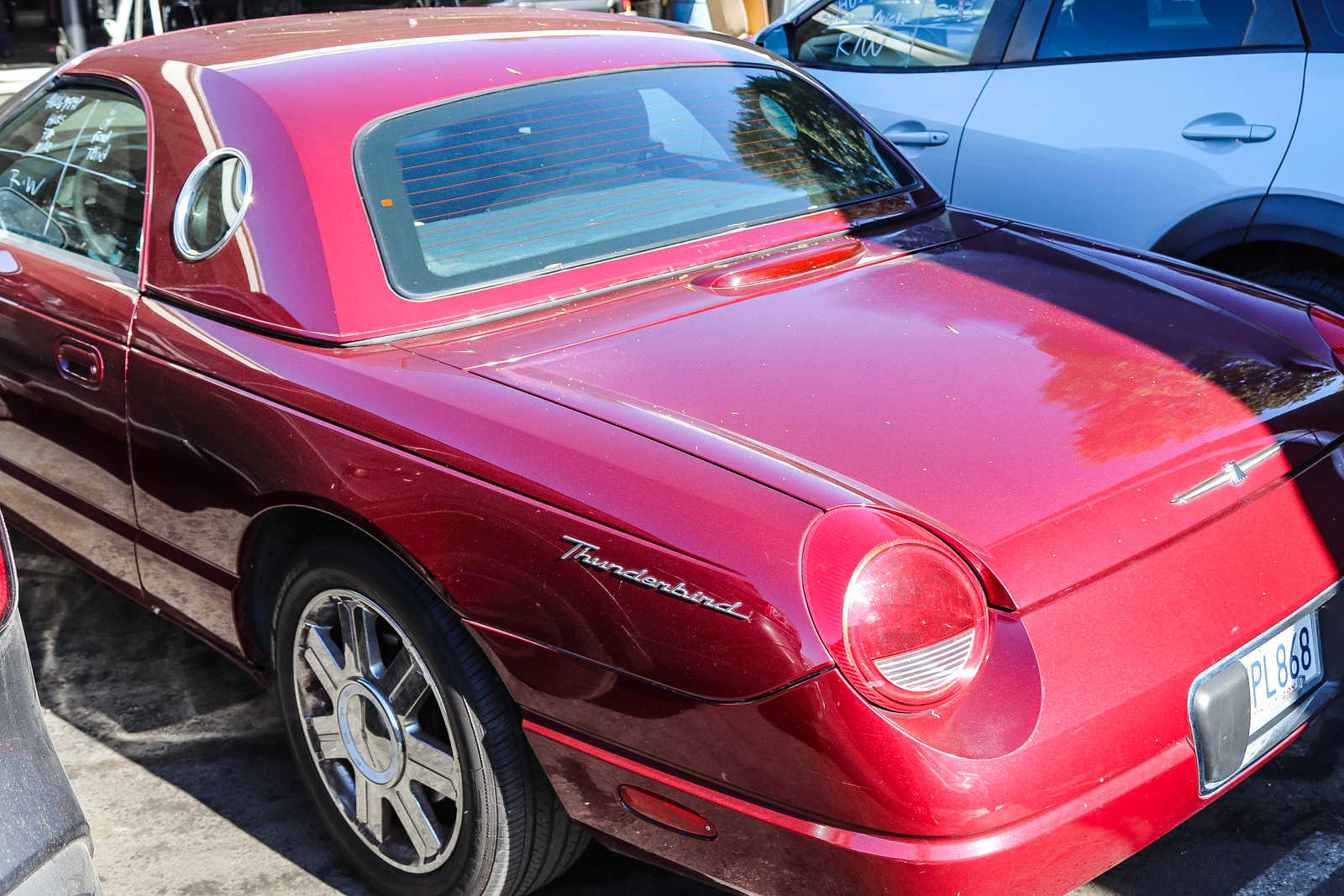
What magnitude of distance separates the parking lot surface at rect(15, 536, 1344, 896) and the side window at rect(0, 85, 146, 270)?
1.09m

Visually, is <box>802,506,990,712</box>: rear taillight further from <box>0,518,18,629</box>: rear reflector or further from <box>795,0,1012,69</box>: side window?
<box>795,0,1012,69</box>: side window

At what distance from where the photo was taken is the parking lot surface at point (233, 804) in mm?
2498

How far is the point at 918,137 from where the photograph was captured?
172 inches

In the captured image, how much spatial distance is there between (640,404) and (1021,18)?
280cm

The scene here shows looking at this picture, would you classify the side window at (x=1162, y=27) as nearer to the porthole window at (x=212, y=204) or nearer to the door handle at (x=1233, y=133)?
the door handle at (x=1233, y=133)

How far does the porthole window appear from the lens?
250 cm

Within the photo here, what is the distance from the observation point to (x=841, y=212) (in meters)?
2.96

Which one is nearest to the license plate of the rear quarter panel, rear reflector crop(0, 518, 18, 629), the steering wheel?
the rear quarter panel

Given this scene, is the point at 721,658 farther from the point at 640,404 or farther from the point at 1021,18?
the point at 1021,18

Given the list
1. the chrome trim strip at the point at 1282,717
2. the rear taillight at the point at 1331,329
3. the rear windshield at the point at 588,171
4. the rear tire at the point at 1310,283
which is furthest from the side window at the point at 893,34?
the chrome trim strip at the point at 1282,717

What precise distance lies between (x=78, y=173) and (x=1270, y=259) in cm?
318

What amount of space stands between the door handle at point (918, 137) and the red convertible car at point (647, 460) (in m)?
1.19

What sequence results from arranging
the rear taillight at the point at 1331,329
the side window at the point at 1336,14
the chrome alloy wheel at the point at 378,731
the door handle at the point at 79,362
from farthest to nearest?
the side window at the point at 1336,14 → the door handle at the point at 79,362 → the rear taillight at the point at 1331,329 → the chrome alloy wheel at the point at 378,731

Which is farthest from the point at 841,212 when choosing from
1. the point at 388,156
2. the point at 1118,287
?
the point at 388,156
